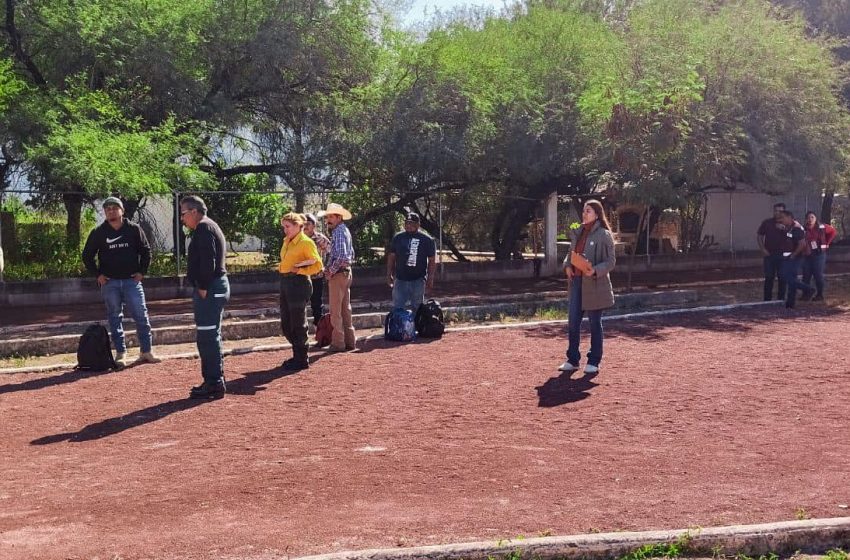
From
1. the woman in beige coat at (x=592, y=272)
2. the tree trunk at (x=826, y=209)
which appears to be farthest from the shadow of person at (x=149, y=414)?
the tree trunk at (x=826, y=209)

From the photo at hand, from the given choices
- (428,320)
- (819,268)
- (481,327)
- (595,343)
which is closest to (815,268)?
(819,268)

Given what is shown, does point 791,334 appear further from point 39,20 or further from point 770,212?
point 770,212

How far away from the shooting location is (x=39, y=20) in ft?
55.2

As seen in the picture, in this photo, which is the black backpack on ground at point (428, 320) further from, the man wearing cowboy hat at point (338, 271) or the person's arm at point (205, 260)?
the person's arm at point (205, 260)

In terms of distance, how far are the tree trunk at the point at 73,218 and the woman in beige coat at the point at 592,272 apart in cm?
1119

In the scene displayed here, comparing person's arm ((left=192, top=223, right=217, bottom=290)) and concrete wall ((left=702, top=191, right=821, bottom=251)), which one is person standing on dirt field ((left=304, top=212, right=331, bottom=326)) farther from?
concrete wall ((left=702, top=191, right=821, bottom=251))

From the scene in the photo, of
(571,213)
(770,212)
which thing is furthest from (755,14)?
(770,212)

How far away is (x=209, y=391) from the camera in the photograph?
8.72 metres

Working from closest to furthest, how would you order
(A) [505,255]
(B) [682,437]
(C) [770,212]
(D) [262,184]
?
(B) [682,437] < (D) [262,184] < (A) [505,255] < (C) [770,212]

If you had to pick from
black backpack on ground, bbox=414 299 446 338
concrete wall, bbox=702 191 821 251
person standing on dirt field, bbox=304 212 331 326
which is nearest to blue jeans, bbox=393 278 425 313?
black backpack on ground, bbox=414 299 446 338

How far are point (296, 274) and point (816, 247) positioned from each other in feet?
33.0

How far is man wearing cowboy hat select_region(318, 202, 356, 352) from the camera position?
11.0 metres

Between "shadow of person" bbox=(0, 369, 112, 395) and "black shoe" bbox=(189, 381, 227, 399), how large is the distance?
1.75 m

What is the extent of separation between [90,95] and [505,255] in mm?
10543
